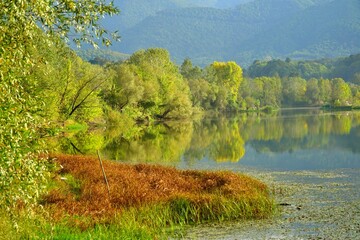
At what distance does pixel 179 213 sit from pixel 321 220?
5.43 meters

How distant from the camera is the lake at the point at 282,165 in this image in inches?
658

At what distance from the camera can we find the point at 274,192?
23.3m

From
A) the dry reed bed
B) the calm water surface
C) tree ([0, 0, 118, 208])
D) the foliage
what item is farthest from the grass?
the foliage

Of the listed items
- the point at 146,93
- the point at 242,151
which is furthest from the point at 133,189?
the point at 146,93

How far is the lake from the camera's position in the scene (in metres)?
16.7

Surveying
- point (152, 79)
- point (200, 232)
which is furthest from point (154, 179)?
point (152, 79)

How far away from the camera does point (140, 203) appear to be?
729 inches

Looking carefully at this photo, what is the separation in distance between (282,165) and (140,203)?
2058 centimetres

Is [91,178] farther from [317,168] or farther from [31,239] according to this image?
[317,168]

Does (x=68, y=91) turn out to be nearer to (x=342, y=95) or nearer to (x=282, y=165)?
(x=282, y=165)

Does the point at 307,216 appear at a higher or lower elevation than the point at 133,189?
lower

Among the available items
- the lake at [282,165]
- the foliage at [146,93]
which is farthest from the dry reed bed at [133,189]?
the foliage at [146,93]

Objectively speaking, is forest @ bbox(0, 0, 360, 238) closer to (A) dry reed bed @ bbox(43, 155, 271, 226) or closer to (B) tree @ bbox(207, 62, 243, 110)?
(B) tree @ bbox(207, 62, 243, 110)

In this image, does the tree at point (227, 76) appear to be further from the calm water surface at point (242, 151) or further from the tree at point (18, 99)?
the tree at point (18, 99)
